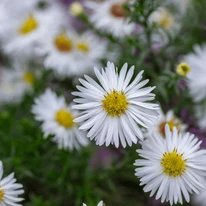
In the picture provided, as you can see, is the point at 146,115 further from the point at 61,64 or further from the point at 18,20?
the point at 18,20

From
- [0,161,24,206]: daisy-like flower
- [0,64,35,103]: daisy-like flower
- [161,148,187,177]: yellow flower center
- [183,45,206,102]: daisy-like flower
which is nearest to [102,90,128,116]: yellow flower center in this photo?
[161,148,187,177]: yellow flower center

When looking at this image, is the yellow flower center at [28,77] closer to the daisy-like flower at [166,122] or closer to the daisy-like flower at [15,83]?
the daisy-like flower at [15,83]

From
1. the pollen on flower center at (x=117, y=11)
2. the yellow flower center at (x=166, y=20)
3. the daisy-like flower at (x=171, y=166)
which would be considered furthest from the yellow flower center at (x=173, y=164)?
the yellow flower center at (x=166, y=20)

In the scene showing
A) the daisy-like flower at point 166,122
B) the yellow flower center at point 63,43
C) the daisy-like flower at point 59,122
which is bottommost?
the daisy-like flower at point 59,122

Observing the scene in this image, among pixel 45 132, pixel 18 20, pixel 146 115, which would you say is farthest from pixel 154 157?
pixel 18 20

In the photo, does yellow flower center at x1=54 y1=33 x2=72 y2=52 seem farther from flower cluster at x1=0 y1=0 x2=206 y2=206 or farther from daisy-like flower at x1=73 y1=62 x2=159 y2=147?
daisy-like flower at x1=73 y1=62 x2=159 y2=147
